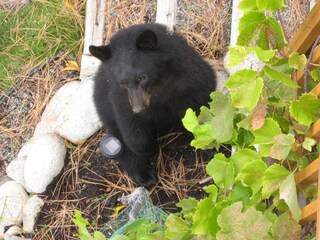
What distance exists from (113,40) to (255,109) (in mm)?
1159

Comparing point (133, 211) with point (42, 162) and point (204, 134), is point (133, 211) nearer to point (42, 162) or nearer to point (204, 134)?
point (42, 162)

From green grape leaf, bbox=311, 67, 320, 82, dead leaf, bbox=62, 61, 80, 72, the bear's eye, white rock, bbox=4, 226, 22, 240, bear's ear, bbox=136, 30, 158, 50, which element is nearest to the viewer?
green grape leaf, bbox=311, 67, 320, 82

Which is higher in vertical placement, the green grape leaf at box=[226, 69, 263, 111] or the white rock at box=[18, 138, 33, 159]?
the green grape leaf at box=[226, 69, 263, 111]

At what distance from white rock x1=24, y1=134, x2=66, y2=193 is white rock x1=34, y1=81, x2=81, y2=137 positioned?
0.63ft

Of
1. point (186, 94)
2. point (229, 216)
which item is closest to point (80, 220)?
point (229, 216)

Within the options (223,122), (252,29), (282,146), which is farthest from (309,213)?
(252,29)

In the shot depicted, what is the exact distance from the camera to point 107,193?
314cm

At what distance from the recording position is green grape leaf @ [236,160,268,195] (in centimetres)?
160

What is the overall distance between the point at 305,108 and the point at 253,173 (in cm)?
26

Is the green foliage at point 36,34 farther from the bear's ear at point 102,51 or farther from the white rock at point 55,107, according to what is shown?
the bear's ear at point 102,51

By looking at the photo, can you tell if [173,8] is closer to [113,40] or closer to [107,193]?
[113,40]

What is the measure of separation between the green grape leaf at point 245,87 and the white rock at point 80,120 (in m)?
1.79

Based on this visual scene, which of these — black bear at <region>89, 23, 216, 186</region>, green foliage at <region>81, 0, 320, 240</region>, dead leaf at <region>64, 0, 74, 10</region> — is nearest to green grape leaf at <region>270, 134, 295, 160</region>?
green foliage at <region>81, 0, 320, 240</region>

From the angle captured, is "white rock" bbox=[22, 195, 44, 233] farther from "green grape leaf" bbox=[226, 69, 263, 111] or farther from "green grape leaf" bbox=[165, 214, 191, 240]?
"green grape leaf" bbox=[226, 69, 263, 111]
